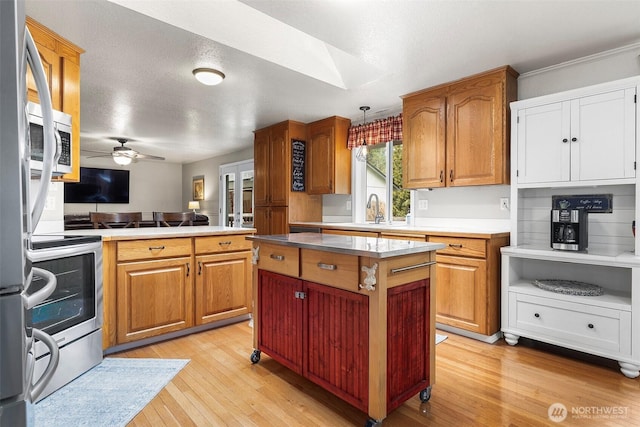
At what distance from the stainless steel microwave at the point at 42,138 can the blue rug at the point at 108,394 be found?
126cm

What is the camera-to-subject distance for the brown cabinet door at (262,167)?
505 cm

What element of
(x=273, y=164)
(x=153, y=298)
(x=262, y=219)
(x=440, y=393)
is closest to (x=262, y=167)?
(x=273, y=164)

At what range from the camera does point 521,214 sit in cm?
298

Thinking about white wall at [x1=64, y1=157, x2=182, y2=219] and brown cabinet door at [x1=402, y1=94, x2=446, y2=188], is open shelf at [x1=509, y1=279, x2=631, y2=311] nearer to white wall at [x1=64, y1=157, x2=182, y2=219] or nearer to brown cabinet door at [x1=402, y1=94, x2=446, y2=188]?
brown cabinet door at [x1=402, y1=94, x2=446, y2=188]

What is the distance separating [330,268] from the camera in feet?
5.75

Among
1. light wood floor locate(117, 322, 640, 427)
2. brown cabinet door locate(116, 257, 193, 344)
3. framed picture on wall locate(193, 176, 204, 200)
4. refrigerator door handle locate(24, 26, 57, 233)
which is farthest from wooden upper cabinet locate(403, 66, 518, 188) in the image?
framed picture on wall locate(193, 176, 204, 200)

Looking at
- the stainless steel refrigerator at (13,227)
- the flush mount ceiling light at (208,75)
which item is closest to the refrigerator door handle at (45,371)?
the stainless steel refrigerator at (13,227)

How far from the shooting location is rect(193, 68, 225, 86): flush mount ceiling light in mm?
2941

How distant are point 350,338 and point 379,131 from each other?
2.99 metres

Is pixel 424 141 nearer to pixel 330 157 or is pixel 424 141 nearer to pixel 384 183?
pixel 384 183

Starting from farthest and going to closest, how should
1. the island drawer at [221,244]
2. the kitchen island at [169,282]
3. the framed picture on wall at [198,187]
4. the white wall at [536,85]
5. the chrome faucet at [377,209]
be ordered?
the framed picture on wall at [198,187] < the chrome faucet at [377,209] < the island drawer at [221,244] < the white wall at [536,85] < the kitchen island at [169,282]

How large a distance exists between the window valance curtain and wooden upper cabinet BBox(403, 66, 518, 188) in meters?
0.37

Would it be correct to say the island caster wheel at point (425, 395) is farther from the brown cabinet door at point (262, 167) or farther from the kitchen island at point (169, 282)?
the brown cabinet door at point (262, 167)

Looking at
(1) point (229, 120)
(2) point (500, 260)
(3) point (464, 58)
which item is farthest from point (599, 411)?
(1) point (229, 120)
